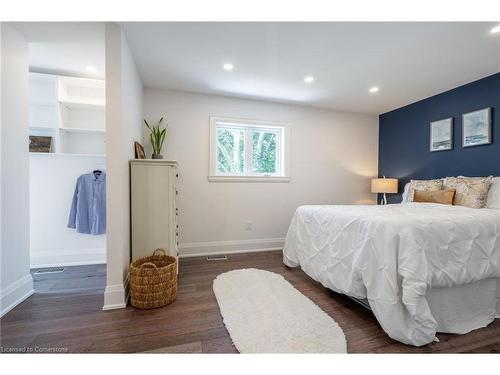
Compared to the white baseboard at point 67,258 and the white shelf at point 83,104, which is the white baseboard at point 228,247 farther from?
the white shelf at point 83,104

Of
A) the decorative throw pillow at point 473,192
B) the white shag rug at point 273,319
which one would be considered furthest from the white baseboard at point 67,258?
the decorative throw pillow at point 473,192

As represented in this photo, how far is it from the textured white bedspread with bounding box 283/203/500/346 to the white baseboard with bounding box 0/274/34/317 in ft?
8.65

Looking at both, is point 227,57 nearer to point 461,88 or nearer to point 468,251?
point 468,251

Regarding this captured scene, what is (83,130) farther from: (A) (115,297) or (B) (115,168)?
(A) (115,297)

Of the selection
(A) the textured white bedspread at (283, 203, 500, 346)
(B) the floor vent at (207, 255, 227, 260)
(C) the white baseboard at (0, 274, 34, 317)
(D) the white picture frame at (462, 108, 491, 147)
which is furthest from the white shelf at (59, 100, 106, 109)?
(D) the white picture frame at (462, 108, 491, 147)

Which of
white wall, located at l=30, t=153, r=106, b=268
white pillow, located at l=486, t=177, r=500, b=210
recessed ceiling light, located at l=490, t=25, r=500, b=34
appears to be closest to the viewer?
recessed ceiling light, located at l=490, t=25, r=500, b=34

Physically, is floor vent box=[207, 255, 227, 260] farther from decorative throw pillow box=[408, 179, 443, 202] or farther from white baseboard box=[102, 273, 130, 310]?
decorative throw pillow box=[408, 179, 443, 202]

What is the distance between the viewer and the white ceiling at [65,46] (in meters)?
1.85

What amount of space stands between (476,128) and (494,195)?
98 cm

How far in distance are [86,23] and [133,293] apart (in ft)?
7.31

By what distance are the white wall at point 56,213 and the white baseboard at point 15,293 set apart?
808 mm

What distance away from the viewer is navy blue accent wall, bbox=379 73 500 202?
8.64 feet
